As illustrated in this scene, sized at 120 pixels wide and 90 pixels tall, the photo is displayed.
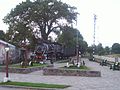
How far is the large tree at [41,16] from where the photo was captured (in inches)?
2640

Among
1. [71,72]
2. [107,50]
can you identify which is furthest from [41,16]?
[107,50]

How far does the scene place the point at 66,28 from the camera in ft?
230

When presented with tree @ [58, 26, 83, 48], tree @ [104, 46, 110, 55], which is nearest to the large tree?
tree @ [58, 26, 83, 48]

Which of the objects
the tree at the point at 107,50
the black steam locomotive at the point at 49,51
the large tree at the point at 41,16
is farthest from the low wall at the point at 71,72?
the tree at the point at 107,50

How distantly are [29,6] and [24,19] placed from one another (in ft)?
9.50

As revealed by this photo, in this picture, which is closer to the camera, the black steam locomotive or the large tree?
the black steam locomotive

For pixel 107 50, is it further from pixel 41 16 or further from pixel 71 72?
pixel 71 72

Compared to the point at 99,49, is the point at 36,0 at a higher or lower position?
higher

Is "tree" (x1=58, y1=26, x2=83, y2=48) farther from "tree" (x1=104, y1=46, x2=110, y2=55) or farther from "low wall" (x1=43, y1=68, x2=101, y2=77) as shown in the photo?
"tree" (x1=104, y1=46, x2=110, y2=55)

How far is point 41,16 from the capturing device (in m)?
67.4

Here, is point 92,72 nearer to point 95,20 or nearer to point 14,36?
point 14,36

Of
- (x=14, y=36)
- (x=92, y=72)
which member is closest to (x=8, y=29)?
(x=14, y=36)

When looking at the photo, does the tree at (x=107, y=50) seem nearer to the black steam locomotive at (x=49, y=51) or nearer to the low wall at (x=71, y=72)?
the black steam locomotive at (x=49, y=51)

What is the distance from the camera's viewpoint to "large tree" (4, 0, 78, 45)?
2640 inches
